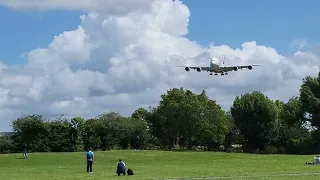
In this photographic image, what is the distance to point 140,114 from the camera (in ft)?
503

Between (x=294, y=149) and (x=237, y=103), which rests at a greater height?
(x=237, y=103)

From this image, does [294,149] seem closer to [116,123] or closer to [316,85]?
[316,85]

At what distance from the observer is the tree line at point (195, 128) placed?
10481 cm

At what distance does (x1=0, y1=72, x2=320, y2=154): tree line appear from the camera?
105 meters

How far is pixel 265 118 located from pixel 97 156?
200 feet

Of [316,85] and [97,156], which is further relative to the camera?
[316,85]

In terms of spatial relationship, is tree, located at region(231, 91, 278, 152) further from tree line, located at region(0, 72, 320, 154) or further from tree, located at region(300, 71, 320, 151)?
tree, located at region(300, 71, 320, 151)

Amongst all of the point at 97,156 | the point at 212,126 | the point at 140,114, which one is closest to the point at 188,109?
the point at 212,126

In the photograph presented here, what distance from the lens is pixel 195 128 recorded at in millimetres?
103938

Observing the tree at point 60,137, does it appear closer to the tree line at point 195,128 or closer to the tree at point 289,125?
the tree line at point 195,128

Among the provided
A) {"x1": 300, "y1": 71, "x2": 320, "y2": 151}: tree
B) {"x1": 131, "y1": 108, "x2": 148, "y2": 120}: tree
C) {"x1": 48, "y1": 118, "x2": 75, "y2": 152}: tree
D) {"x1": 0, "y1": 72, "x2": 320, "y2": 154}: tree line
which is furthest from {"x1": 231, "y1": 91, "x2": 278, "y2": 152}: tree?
{"x1": 48, "y1": 118, "x2": 75, "y2": 152}: tree

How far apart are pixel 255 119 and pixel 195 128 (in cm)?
2735

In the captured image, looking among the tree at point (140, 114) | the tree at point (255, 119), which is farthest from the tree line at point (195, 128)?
the tree at point (140, 114)

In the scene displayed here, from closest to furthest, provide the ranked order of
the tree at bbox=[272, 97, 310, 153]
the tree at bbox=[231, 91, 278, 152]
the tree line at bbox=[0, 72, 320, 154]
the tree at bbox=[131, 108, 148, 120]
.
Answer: the tree line at bbox=[0, 72, 320, 154] → the tree at bbox=[272, 97, 310, 153] → the tree at bbox=[231, 91, 278, 152] → the tree at bbox=[131, 108, 148, 120]
